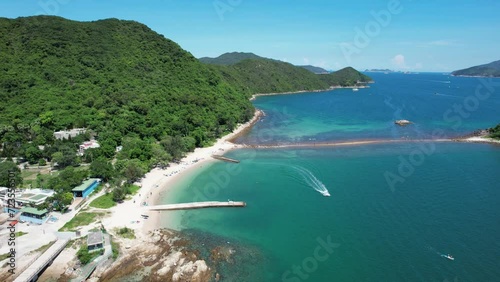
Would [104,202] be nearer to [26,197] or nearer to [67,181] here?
[67,181]

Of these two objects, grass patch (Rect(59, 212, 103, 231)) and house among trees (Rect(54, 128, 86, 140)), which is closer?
grass patch (Rect(59, 212, 103, 231))

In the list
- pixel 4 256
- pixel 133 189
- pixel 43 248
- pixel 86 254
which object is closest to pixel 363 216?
pixel 86 254

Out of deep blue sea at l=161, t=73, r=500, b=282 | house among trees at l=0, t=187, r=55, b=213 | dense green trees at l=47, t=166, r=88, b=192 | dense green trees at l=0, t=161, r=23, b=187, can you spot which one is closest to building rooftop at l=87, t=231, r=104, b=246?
deep blue sea at l=161, t=73, r=500, b=282

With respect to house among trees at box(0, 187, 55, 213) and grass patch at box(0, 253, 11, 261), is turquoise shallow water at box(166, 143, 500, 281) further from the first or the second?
grass patch at box(0, 253, 11, 261)

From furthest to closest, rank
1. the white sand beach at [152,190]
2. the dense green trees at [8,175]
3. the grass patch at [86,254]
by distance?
1. the dense green trees at [8,175]
2. the white sand beach at [152,190]
3. the grass patch at [86,254]

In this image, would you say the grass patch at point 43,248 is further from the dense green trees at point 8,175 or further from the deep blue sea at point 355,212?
the dense green trees at point 8,175

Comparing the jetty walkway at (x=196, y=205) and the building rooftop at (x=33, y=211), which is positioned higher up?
the building rooftop at (x=33, y=211)

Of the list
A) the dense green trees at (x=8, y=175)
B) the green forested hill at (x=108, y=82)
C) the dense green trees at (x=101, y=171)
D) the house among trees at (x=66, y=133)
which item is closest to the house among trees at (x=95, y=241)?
the dense green trees at (x=101, y=171)
